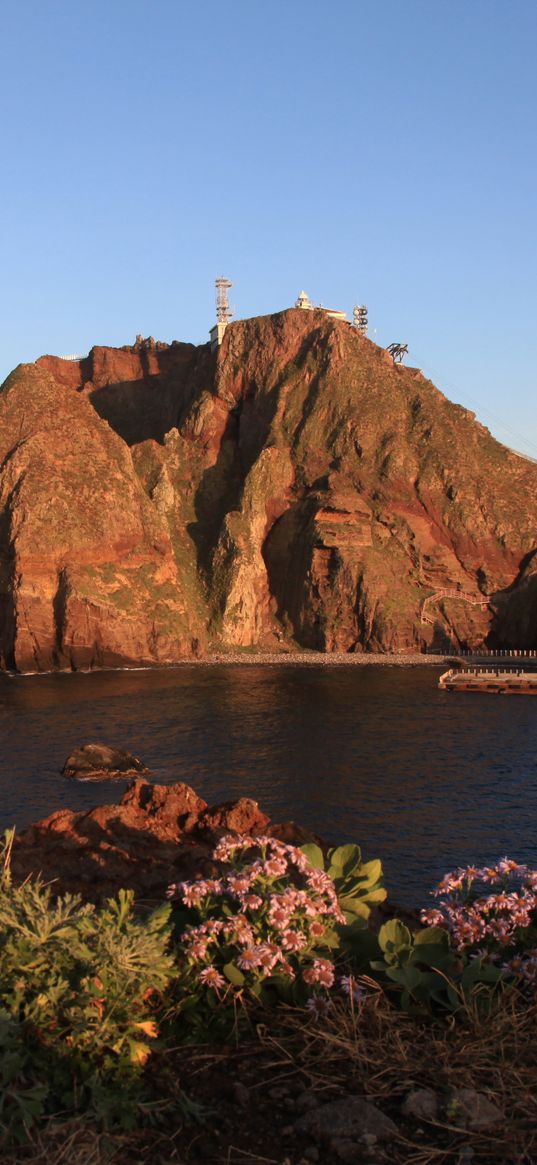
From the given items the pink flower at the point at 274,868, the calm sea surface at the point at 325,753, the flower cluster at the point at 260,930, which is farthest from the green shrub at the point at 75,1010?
the calm sea surface at the point at 325,753

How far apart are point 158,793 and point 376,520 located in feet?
422

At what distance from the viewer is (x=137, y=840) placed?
1531 centimetres

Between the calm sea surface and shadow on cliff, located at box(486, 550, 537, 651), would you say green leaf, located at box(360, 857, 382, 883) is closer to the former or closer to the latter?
the calm sea surface

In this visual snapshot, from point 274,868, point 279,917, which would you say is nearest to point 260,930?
point 279,917

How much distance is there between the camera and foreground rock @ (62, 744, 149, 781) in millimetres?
51816

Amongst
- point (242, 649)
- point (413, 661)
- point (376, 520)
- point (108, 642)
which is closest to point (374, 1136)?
point (108, 642)

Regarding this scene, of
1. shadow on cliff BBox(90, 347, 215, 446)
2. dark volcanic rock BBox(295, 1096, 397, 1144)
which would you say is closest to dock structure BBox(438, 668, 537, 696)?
shadow on cliff BBox(90, 347, 215, 446)

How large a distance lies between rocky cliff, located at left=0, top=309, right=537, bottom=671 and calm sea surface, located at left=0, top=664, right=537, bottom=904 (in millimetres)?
18220

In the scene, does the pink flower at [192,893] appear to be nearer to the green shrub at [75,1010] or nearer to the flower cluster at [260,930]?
the flower cluster at [260,930]

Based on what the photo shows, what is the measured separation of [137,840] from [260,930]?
295 inches

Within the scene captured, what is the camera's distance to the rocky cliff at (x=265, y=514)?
4535 inches

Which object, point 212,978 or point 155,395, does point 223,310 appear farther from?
point 212,978

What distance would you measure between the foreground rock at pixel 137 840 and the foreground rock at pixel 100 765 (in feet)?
111

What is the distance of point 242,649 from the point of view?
132500 mm
